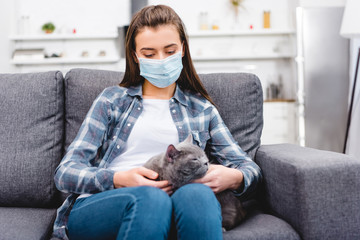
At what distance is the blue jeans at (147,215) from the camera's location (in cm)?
83

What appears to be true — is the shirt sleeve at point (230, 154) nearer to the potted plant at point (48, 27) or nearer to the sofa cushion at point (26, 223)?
the sofa cushion at point (26, 223)

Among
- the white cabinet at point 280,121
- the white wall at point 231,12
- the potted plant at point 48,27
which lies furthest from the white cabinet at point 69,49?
the white cabinet at point 280,121

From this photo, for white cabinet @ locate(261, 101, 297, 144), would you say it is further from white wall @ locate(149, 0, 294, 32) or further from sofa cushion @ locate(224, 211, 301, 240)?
sofa cushion @ locate(224, 211, 301, 240)

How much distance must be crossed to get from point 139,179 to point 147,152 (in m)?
0.21

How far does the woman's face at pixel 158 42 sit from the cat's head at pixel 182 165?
400 mm

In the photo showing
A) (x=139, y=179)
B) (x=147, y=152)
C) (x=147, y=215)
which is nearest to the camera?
(x=147, y=215)

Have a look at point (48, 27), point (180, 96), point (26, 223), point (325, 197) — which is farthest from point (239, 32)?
point (26, 223)

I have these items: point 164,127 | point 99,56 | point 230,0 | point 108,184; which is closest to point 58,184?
point 108,184

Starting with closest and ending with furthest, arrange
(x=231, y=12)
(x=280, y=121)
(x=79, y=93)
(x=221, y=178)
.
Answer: (x=221, y=178), (x=79, y=93), (x=280, y=121), (x=231, y=12)

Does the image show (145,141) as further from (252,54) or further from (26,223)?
(252,54)

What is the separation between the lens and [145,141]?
46.8 inches

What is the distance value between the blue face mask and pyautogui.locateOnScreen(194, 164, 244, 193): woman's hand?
39 centimetres

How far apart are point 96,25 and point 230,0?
5.80ft

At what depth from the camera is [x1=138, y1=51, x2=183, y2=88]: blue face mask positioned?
4.09 feet
